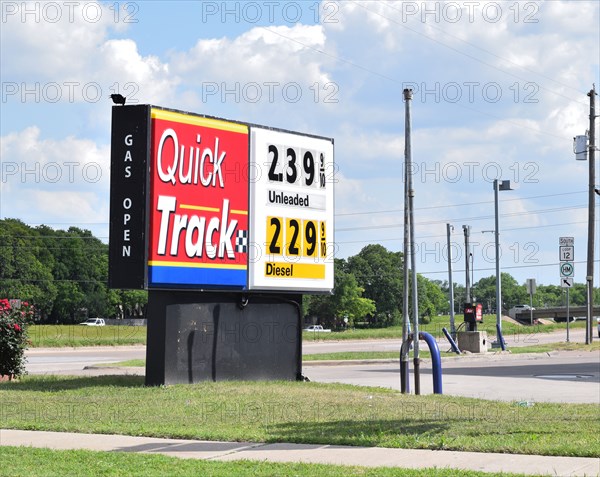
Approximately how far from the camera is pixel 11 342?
70.3ft

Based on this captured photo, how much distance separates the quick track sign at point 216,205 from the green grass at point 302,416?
2350 millimetres

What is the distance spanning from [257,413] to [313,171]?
26.2 ft

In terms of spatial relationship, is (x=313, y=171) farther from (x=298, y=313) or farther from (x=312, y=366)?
(x=312, y=366)

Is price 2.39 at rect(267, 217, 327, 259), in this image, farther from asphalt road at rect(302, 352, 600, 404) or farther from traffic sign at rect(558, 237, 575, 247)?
traffic sign at rect(558, 237, 575, 247)

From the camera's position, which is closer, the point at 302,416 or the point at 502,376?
the point at 302,416

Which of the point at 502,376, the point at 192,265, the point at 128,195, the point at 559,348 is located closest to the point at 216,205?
the point at 192,265

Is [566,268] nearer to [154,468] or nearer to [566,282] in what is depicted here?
[566,282]

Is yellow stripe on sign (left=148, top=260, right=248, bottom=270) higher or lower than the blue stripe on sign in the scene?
higher

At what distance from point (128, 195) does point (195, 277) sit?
81.3 inches

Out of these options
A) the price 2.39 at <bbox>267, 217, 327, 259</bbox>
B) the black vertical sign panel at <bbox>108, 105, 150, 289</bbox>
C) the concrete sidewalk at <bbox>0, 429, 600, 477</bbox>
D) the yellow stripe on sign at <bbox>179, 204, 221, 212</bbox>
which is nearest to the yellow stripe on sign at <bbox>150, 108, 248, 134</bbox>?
the black vertical sign panel at <bbox>108, 105, 150, 289</bbox>

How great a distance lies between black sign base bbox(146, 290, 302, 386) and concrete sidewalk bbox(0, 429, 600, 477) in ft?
18.4

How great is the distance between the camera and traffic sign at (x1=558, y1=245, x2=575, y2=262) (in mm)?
43188

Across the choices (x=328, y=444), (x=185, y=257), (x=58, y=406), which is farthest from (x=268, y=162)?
(x=328, y=444)

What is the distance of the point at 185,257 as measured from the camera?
754 inches
